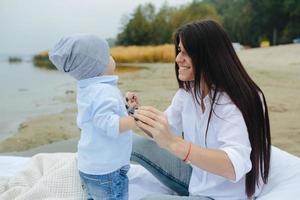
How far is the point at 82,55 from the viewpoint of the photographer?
856mm

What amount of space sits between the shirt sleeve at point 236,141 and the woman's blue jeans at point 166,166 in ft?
0.98

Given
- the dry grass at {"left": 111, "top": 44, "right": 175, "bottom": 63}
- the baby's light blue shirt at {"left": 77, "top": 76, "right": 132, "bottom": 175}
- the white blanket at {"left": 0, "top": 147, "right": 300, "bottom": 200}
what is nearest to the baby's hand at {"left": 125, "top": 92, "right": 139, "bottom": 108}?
the baby's light blue shirt at {"left": 77, "top": 76, "right": 132, "bottom": 175}

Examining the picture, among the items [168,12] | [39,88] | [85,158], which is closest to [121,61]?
[168,12]

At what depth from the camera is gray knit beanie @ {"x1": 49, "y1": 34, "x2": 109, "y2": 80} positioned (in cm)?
86

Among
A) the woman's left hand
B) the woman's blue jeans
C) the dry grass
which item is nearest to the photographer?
the woman's left hand

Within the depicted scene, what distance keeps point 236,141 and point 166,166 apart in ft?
1.14

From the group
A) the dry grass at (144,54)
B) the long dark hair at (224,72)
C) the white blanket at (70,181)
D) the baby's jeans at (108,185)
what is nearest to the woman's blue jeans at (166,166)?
the white blanket at (70,181)

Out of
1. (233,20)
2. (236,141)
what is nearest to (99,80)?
(236,141)

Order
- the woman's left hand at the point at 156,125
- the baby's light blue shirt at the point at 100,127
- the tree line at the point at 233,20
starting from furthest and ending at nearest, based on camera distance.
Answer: the tree line at the point at 233,20 < the baby's light blue shirt at the point at 100,127 < the woman's left hand at the point at 156,125

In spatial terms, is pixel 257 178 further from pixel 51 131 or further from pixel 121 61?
pixel 51 131

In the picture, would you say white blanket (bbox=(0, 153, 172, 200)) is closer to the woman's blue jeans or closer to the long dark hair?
the woman's blue jeans

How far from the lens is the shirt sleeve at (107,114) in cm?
82

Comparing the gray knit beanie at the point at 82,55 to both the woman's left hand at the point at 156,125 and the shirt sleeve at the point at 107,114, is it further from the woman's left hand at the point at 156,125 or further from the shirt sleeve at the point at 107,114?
the woman's left hand at the point at 156,125

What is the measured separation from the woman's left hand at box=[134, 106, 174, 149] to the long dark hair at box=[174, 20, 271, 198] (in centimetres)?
16
